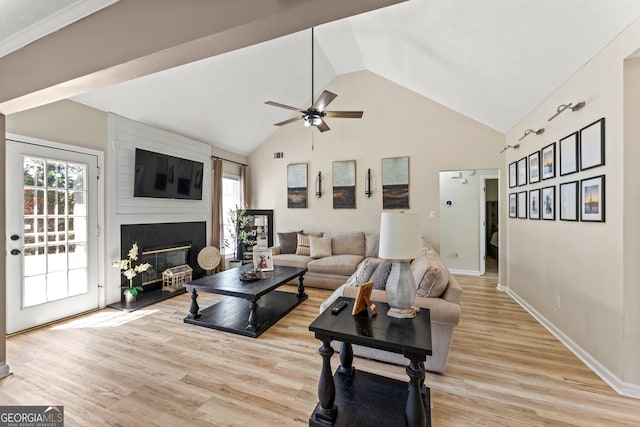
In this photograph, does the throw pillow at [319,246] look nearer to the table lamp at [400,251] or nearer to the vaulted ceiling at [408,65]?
the vaulted ceiling at [408,65]

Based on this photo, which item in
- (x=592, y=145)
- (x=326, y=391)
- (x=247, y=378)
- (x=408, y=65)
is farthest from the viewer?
(x=408, y=65)

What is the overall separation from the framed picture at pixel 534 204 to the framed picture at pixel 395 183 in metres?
1.93

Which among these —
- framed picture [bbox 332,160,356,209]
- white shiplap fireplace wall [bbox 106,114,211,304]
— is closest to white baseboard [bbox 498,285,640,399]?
framed picture [bbox 332,160,356,209]

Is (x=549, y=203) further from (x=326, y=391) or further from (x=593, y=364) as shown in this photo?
(x=326, y=391)

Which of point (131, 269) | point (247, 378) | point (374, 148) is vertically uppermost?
point (374, 148)

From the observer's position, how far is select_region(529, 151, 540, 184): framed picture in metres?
3.11

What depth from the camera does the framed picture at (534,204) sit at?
3126mm

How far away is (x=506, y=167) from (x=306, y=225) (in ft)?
12.4

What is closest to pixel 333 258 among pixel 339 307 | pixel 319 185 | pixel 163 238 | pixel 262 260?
pixel 262 260

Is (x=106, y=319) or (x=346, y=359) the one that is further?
(x=106, y=319)

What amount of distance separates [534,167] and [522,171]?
0.42 meters

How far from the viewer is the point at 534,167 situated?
10.5 ft

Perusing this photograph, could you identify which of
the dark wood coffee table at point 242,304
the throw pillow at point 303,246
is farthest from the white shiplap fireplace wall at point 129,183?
the throw pillow at point 303,246

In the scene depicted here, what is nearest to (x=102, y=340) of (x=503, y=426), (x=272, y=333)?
(x=272, y=333)
